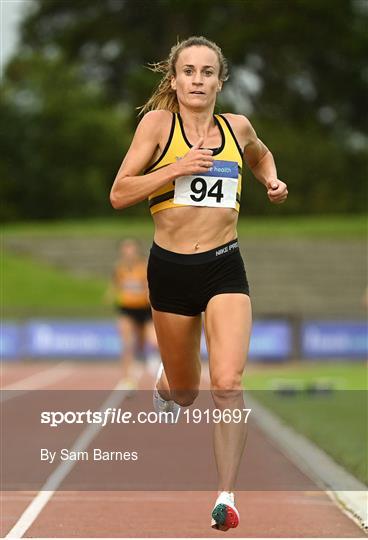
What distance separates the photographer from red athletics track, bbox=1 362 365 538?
7031 millimetres

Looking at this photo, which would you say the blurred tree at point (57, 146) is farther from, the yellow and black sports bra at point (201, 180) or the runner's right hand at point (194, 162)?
the runner's right hand at point (194, 162)

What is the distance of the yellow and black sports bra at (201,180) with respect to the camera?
20.4 feet

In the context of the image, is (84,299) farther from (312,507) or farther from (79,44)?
(312,507)

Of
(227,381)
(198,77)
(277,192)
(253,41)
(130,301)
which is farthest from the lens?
(253,41)

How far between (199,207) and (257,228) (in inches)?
1472

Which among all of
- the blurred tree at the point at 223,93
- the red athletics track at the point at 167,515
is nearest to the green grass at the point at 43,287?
the blurred tree at the point at 223,93

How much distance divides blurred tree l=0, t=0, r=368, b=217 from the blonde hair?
46459mm

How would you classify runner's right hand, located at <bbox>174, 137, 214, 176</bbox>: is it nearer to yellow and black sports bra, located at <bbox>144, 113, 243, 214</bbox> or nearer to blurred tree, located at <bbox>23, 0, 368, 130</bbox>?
yellow and black sports bra, located at <bbox>144, 113, 243, 214</bbox>

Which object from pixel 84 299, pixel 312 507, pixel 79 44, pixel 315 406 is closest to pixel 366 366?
pixel 315 406

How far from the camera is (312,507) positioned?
8031 mm

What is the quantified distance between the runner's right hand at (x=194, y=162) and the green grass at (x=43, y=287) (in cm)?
2791

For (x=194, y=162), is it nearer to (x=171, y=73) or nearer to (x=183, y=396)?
(x=171, y=73)

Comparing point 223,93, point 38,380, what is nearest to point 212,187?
point 38,380

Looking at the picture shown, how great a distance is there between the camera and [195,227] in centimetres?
632
